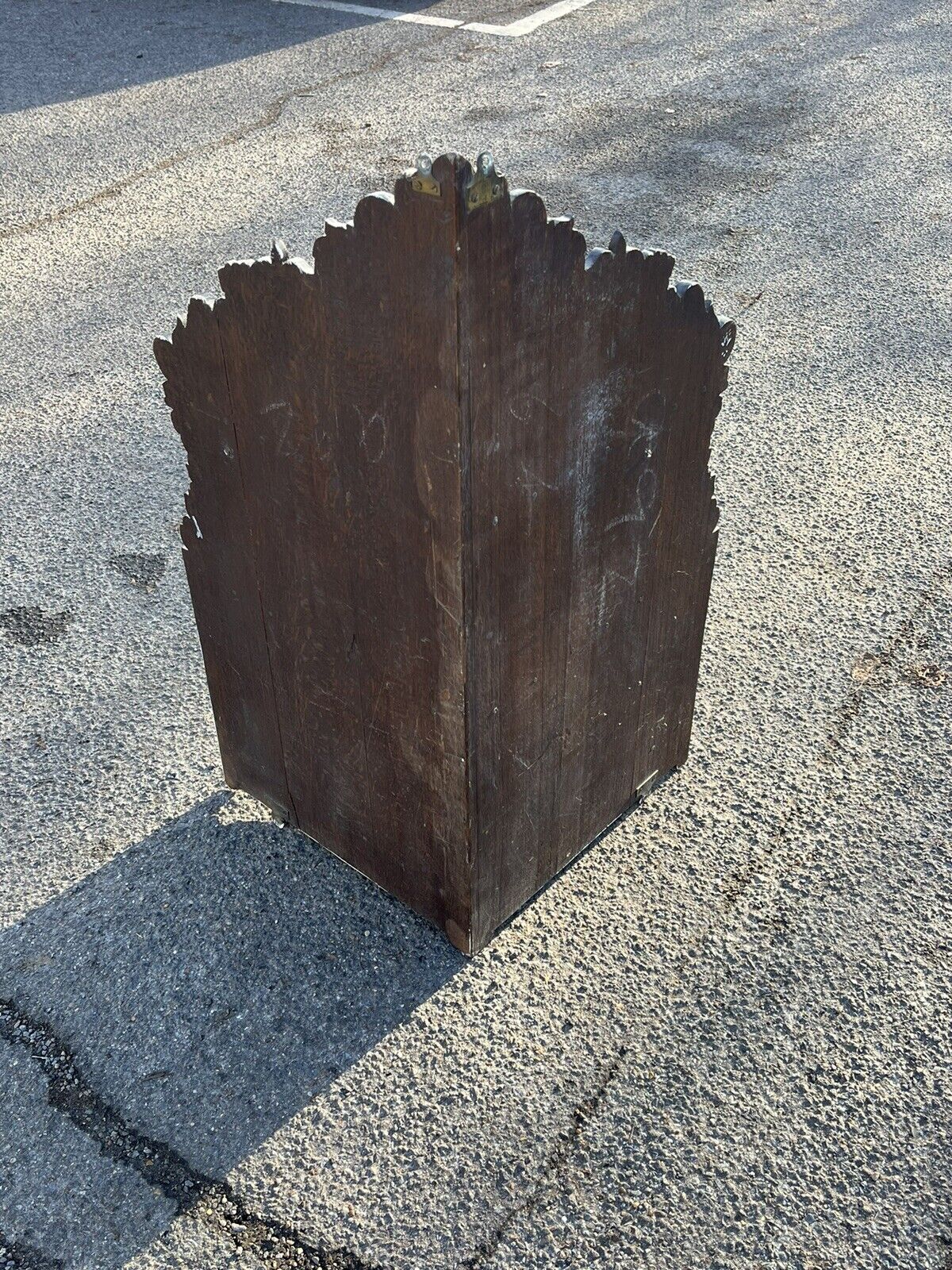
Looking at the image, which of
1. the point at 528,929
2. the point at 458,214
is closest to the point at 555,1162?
the point at 528,929

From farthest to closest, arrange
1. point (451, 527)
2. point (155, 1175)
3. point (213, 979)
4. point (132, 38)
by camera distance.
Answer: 1. point (132, 38)
2. point (213, 979)
3. point (155, 1175)
4. point (451, 527)

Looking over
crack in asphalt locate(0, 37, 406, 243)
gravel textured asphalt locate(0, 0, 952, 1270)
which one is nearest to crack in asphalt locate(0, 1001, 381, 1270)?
gravel textured asphalt locate(0, 0, 952, 1270)

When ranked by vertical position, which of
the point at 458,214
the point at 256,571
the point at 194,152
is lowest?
the point at 256,571

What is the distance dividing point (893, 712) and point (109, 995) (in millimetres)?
1898

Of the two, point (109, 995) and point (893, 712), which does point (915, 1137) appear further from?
point (109, 995)

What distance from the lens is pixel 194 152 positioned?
604 cm

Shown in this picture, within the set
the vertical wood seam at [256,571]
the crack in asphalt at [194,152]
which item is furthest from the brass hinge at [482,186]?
the crack in asphalt at [194,152]

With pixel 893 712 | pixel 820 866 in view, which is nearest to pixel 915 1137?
pixel 820 866

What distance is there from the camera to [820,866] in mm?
2506

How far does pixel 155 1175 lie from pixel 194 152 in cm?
536

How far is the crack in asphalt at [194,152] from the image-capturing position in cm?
538

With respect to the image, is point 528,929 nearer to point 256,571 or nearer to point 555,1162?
point 555,1162

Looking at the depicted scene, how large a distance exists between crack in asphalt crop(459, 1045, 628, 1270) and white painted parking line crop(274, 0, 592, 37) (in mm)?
7358

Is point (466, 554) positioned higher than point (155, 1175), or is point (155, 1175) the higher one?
point (466, 554)
